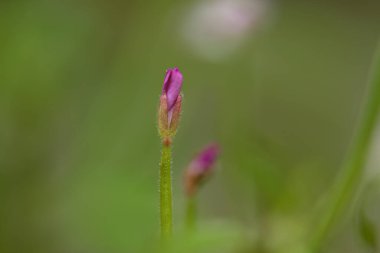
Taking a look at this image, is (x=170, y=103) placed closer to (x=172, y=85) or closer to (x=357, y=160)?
(x=172, y=85)

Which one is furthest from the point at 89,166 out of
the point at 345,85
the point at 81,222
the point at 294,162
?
the point at 345,85

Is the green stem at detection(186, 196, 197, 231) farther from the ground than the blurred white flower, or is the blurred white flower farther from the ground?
the blurred white flower

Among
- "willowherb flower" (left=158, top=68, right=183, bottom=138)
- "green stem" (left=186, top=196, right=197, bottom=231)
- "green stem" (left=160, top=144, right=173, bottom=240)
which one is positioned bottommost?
"green stem" (left=186, top=196, right=197, bottom=231)

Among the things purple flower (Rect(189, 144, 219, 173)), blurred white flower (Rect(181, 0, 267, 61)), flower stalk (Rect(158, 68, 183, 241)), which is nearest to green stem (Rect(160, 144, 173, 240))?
flower stalk (Rect(158, 68, 183, 241))

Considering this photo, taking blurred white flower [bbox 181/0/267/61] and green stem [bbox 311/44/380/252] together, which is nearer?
green stem [bbox 311/44/380/252]

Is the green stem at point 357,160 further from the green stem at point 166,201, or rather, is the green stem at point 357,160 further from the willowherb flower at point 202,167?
the green stem at point 166,201

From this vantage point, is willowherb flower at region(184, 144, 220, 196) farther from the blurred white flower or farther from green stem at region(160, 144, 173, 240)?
the blurred white flower

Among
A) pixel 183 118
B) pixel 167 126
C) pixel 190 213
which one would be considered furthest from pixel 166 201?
pixel 183 118

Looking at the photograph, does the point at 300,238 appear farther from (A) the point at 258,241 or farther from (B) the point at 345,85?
(B) the point at 345,85
